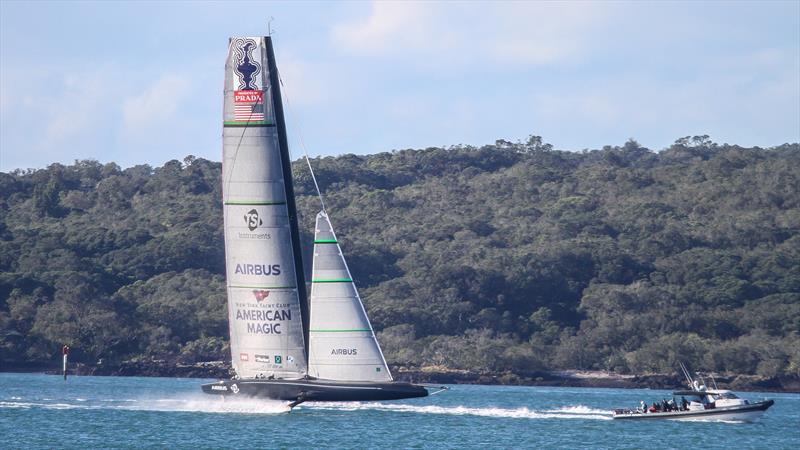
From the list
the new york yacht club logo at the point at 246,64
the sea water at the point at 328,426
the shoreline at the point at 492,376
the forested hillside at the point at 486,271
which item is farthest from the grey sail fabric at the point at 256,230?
the forested hillside at the point at 486,271

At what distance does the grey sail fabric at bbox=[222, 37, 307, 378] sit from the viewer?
48.3 m

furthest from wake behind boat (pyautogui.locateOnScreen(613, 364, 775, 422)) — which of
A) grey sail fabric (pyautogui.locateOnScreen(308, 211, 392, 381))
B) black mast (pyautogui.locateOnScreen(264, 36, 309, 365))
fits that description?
black mast (pyautogui.locateOnScreen(264, 36, 309, 365))

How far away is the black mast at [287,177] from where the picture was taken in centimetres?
4866

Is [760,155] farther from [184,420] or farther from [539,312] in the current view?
[184,420]

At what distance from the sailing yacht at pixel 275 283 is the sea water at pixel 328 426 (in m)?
1.46

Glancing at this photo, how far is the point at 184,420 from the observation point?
5400 cm

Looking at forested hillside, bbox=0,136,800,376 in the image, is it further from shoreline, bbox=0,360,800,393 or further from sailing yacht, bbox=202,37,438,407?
sailing yacht, bbox=202,37,438,407

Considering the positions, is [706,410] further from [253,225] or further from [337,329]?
[253,225]

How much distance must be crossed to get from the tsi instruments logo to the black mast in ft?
3.47

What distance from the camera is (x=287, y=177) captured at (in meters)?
49.1

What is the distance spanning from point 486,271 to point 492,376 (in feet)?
48.8

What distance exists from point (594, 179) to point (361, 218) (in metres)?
32.9

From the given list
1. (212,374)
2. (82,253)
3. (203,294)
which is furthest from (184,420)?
(82,253)

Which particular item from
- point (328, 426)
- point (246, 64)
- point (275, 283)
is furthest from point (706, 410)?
point (246, 64)
